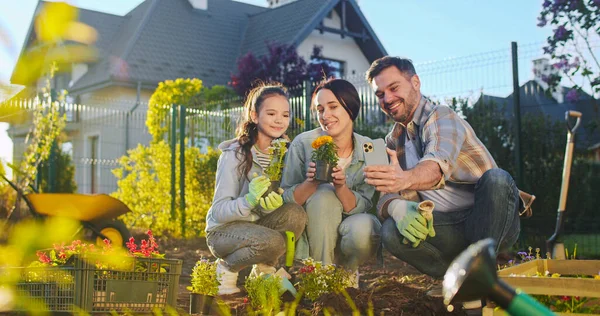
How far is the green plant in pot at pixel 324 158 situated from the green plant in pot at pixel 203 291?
2.16 feet

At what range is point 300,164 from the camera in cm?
367

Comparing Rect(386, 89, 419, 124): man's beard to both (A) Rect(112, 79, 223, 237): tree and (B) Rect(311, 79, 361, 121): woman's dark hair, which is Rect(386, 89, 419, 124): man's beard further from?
(A) Rect(112, 79, 223, 237): tree

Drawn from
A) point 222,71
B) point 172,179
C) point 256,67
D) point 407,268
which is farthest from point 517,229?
point 222,71

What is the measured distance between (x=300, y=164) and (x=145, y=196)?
594 cm

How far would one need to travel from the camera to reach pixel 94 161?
477 inches

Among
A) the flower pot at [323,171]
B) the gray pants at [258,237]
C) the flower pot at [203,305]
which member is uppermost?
the flower pot at [323,171]

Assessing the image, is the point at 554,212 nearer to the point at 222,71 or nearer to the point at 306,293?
the point at 306,293

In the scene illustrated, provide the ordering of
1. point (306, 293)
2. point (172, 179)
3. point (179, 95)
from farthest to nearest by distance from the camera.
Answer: point (179, 95) → point (172, 179) → point (306, 293)

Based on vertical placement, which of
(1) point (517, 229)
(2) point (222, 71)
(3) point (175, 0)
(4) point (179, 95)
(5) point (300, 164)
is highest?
(3) point (175, 0)

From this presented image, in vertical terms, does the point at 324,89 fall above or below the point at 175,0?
below

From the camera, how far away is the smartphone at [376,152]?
3.23 metres

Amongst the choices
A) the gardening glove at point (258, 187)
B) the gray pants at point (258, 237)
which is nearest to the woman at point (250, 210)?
the gray pants at point (258, 237)

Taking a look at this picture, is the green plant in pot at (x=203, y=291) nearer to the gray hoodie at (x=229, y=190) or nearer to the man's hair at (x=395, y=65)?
the gray hoodie at (x=229, y=190)

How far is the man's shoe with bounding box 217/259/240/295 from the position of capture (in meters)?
3.67
